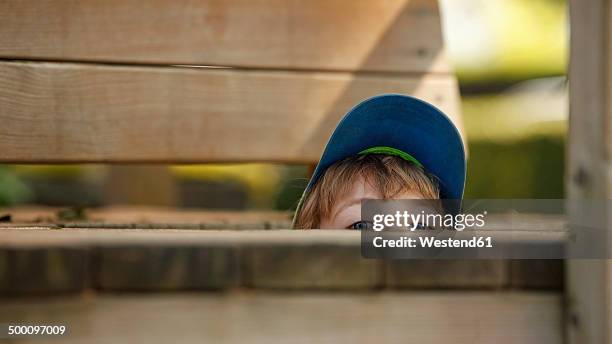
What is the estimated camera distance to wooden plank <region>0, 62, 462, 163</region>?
1.75m

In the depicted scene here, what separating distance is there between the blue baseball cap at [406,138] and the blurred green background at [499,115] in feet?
15.0

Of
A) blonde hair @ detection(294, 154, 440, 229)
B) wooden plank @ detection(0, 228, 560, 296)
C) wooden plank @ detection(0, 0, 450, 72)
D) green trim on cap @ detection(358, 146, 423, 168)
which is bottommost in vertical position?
wooden plank @ detection(0, 228, 560, 296)

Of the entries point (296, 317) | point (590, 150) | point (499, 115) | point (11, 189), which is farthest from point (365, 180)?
point (499, 115)

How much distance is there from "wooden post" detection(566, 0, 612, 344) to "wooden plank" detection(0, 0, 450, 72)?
114cm

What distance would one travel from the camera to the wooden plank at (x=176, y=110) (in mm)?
1748

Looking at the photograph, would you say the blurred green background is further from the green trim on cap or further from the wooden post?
the wooden post

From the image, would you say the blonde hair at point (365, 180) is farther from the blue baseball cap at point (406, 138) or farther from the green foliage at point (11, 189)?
the green foliage at point (11, 189)

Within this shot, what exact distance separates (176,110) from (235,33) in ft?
0.88

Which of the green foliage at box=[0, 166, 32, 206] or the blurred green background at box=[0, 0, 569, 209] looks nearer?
the green foliage at box=[0, 166, 32, 206]

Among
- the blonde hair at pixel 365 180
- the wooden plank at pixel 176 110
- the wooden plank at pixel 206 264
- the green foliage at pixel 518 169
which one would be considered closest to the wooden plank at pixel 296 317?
the wooden plank at pixel 206 264

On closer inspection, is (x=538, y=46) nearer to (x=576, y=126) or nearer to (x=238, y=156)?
(x=238, y=156)

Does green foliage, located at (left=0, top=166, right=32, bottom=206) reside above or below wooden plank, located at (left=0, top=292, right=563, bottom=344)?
above

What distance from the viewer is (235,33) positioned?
1.94 metres

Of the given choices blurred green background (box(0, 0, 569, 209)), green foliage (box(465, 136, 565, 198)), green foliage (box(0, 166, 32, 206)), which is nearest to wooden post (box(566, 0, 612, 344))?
green foliage (box(0, 166, 32, 206))
